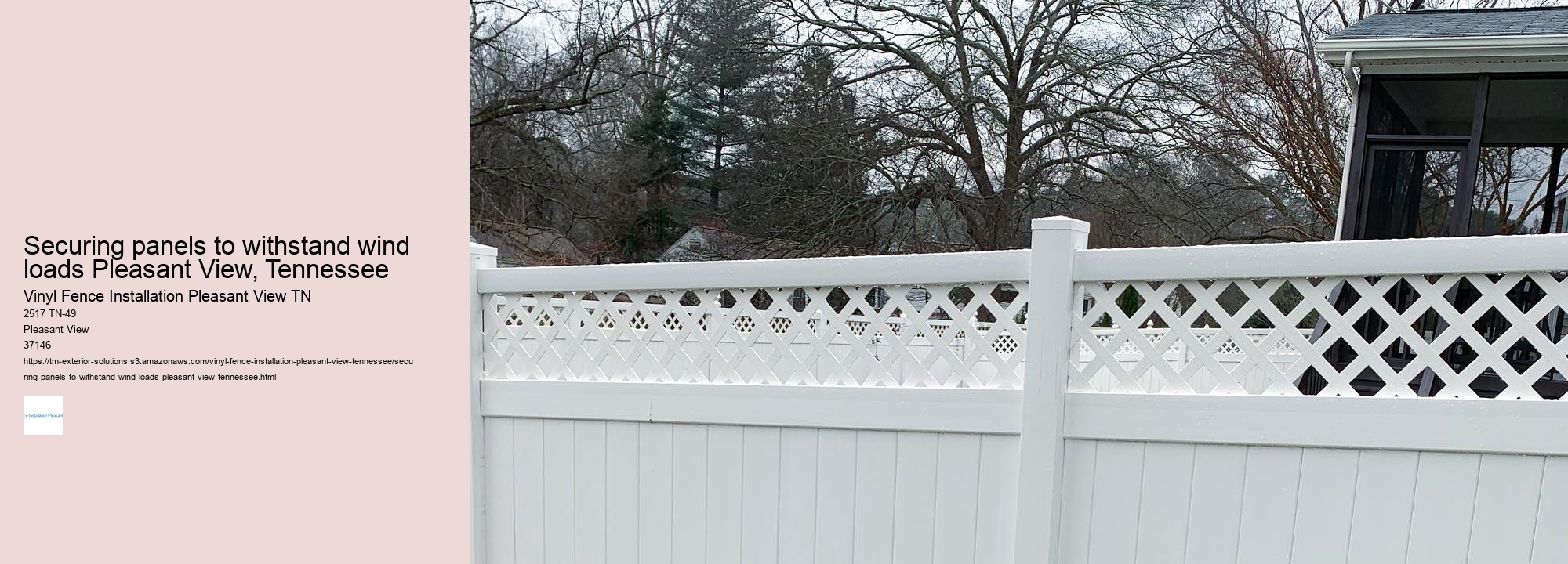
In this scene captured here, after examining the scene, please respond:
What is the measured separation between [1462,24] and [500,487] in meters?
4.93

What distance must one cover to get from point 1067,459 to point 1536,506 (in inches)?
→ 37.7

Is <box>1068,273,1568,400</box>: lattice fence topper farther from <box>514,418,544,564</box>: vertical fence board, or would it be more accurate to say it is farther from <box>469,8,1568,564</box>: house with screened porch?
<box>514,418,544,564</box>: vertical fence board

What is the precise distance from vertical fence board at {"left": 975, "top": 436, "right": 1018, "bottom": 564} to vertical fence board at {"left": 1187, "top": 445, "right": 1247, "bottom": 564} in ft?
1.35

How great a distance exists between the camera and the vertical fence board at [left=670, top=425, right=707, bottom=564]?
8.48ft

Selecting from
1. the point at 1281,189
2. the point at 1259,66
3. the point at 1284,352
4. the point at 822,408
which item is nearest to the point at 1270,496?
the point at 822,408

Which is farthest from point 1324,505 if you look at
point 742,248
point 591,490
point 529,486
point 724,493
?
point 742,248

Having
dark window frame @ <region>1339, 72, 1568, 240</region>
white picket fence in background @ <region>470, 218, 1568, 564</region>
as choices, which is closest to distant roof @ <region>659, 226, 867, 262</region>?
dark window frame @ <region>1339, 72, 1568, 240</region>

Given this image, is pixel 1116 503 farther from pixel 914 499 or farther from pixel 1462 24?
pixel 1462 24

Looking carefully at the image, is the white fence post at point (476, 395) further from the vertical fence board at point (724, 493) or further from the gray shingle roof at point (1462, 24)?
the gray shingle roof at point (1462, 24)

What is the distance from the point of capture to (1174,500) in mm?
2186

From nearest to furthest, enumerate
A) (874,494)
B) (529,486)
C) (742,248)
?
(874,494)
(529,486)
(742,248)

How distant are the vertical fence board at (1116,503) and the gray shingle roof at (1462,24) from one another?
11.1 feet

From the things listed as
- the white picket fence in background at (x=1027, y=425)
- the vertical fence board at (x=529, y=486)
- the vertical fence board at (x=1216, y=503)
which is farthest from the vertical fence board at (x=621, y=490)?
the vertical fence board at (x=1216, y=503)

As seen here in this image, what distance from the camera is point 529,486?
2.81 m
